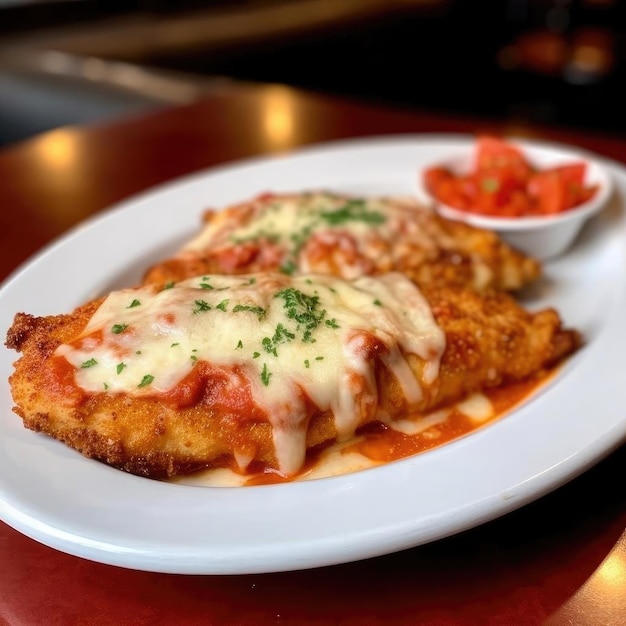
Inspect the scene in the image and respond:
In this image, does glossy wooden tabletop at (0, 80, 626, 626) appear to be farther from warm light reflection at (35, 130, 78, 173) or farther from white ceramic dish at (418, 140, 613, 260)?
warm light reflection at (35, 130, 78, 173)

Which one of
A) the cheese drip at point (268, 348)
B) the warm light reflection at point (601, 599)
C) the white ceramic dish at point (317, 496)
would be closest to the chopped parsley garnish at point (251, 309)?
the cheese drip at point (268, 348)

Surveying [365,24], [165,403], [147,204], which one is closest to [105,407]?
[165,403]

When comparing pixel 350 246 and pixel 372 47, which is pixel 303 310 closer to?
pixel 350 246

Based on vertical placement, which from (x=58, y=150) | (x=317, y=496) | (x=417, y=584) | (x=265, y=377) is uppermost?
(x=265, y=377)

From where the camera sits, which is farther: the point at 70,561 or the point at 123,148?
the point at 123,148

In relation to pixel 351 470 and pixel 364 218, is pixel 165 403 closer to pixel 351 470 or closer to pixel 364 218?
pixel 351 470

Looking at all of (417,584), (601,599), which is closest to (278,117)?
(417,584)

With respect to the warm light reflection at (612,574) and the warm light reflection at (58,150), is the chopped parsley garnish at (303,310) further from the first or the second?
the warm light reflection at (58,150)
